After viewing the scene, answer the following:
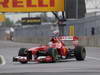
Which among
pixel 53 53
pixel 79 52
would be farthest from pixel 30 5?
pixel 53 53

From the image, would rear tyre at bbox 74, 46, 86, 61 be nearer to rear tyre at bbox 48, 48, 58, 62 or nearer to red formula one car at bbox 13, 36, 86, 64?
red formula one car at bbox 13, 36, 86, 64

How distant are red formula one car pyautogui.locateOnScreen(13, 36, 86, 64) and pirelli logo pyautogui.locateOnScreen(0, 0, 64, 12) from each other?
12.7m

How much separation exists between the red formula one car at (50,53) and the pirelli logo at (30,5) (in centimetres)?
1273

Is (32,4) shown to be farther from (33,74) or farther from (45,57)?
(33,74)

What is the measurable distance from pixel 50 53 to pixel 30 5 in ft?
50.2

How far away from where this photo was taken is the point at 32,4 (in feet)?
123

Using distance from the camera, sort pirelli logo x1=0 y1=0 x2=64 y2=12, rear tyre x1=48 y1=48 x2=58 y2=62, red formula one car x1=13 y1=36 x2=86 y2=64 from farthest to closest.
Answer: pirelli logo x1=0 y1=0 x2=64 y2=12 < red formula one car x1=13 y1=36 x2=86 y2=64 < rear tyre x1=48 y1=48 x2=58 y2=62

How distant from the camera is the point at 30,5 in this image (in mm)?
37281

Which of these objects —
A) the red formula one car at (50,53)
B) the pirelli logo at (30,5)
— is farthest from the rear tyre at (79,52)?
the pirelli logo at (30,5)

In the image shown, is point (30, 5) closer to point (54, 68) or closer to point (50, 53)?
point (50, 53)

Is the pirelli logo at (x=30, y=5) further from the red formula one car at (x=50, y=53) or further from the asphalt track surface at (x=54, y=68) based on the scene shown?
the asphalt track surface at (x=54, y=68)

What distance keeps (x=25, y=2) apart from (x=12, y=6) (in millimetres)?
904

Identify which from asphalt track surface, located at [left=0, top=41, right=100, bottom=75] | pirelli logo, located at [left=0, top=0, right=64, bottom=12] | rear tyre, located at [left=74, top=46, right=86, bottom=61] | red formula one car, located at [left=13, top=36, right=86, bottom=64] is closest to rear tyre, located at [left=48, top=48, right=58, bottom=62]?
red formula one car, located at [left=13, top=36, right=86, bottom=64]

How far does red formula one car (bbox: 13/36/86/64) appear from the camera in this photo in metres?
22.5
